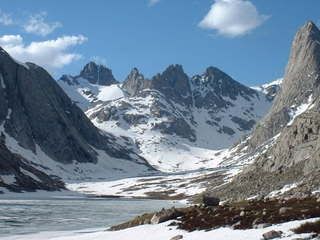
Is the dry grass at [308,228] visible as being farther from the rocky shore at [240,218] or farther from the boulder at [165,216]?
the boulder at [165,216]

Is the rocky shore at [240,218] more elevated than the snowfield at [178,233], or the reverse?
the rocky shore at [240,218]

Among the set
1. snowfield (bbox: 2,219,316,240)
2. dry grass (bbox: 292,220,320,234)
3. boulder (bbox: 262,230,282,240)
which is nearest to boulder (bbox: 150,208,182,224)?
snowfield (bbox: 2,219,316,240)

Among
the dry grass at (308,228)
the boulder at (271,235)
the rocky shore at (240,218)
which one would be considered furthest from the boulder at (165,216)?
the dry grass at (308,228)

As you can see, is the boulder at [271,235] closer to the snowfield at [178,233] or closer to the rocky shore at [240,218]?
the rocky shore at [240,218]

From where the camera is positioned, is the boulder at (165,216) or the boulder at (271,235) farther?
the boulder at (165,216)

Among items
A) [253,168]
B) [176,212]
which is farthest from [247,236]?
[253,168]

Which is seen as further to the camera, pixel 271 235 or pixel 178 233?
pixel 178 233

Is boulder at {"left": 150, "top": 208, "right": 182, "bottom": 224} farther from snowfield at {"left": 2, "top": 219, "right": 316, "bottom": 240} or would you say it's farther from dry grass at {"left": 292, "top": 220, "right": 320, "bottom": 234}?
dry grass at {"left": 292, "top": 220, "right": 320, "bottom": 234}

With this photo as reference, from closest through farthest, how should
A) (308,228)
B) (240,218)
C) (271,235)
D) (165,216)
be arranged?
(308,228)
(271,235)
(240,218)
(165,216)

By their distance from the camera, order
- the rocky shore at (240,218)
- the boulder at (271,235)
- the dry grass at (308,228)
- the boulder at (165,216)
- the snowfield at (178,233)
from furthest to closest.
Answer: the boulder at (165,216) → the rocky shore at (240,218) → the snowfield at (178,233) → the boulder at (271,235) → the dry grass at (308,228)

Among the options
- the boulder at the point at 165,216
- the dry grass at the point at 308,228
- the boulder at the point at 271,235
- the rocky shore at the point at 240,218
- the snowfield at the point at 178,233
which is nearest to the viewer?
the dry grass at the point at 308,228

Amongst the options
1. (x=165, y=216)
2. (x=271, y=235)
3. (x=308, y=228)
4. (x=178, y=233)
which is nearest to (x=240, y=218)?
(x=178, y=233)

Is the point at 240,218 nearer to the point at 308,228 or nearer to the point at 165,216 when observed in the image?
the point at 308,228

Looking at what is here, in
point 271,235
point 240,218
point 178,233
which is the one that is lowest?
point 178,233
